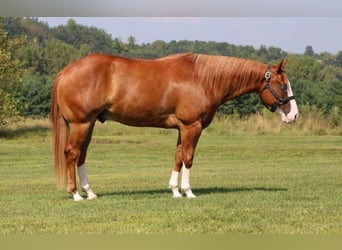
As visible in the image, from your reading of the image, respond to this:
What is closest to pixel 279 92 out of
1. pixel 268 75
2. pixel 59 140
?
pixel 268 75

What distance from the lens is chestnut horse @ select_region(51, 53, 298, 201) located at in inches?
390

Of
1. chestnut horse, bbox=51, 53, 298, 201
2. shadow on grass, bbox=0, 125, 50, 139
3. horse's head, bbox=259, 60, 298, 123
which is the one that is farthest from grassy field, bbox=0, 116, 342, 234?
shadow on grass, bbox=0, 125, 50, 139

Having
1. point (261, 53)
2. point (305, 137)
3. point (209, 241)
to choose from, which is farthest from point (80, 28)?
point (209, 241)

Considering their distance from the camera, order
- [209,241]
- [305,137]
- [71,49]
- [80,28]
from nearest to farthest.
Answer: [209,241] → [305,137] → [71,49] → [80,28]

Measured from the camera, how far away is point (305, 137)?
29.7m

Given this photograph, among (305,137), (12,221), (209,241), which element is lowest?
(305,137)

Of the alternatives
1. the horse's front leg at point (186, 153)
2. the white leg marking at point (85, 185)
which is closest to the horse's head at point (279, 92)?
the horse's front leg at point (186, 153)

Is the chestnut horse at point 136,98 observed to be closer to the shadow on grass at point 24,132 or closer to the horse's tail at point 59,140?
the horse's tail at point 59,140

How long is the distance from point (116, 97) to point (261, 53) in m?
88.7

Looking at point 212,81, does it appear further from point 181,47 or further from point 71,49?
point 181,47

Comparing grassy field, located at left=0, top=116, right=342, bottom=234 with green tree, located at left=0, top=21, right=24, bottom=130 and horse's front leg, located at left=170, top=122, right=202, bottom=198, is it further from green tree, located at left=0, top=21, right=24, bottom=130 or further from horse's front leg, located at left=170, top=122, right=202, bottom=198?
green tree, located at left=0, top=21, right=24, bottom=130

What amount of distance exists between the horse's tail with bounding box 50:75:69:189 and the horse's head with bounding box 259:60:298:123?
128 inches

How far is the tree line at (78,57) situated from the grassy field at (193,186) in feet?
13.1

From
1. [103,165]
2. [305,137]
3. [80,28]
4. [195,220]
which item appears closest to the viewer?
[195,220]
